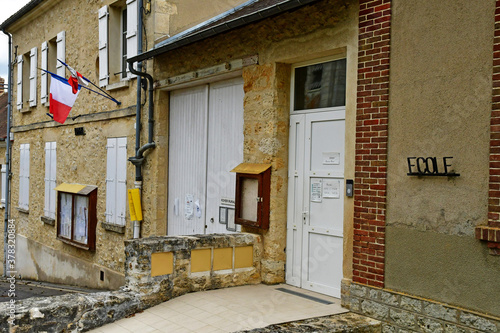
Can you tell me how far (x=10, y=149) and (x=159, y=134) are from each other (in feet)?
29.7

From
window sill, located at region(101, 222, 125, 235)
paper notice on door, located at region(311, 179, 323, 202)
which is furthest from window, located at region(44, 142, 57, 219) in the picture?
paper notice on door, located at region(311, 179, 323, 202)

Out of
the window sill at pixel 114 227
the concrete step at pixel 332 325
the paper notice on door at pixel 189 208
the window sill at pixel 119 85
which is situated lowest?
the concrete step at pixel 332 325

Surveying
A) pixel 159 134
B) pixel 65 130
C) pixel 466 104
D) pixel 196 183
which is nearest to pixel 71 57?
pixel 65 130

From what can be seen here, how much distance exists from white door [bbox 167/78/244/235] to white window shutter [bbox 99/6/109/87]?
227 cm

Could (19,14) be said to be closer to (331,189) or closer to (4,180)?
(4,180)

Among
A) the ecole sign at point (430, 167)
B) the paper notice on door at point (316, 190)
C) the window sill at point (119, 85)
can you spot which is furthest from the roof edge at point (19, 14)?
the ecole sign at point (430, 167)

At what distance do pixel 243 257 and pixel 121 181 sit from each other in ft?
14.6

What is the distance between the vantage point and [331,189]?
6.14m

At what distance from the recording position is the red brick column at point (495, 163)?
428 centimetres

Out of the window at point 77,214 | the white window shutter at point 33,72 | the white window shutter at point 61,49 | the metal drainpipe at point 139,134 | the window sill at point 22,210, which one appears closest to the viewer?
the metal drainpipe at point 139,134

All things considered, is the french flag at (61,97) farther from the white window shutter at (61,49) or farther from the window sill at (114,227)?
the white window shutter at (61,49)

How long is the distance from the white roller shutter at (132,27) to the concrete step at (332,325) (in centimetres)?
644

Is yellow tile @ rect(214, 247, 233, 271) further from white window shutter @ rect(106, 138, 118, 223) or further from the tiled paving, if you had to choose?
white window shutter @ rect(106, 138, 118, 223)

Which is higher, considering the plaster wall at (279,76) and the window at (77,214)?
the plaster wall at (279,76)
